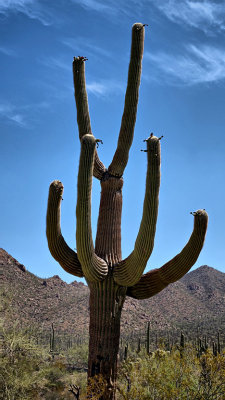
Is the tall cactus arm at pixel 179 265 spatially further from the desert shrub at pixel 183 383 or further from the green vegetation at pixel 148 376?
the desert shrub at pixel 183 383

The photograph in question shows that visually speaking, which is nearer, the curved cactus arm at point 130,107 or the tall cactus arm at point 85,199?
the tall cactus arm at point 85,199

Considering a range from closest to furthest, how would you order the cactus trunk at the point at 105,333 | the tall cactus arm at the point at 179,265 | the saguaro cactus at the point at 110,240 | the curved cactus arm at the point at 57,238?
the saguaro cactus at the point at 110,240 → the tall cactus arm at the point at 179,265 → the cactus trunk at the point at 105,333 → the curved cactus arm at the point at 57,238

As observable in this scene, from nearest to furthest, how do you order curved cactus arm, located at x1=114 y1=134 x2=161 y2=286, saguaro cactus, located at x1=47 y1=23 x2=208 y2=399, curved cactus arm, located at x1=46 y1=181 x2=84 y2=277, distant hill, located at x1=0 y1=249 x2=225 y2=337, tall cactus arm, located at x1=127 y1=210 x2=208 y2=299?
curved cactus arm, located at x1=114 y1=134 x2=161 y2=286 → saguaro cactus, located at x1=47 y1=23 x2=208 y2=399 → tall cactus arm, located at x1=127 y1=210 x2=208 y2=299 → curved cactus arm, located at x1=46 y1=181 x2=84 y2=277 → distant hill, located at x1=0 y1=249 x2=225 y2=337

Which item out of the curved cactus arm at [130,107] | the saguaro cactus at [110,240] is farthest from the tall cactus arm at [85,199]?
the curved cactus arm at [130,107]

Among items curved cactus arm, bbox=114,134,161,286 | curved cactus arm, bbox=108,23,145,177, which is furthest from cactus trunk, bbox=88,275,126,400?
curved cactus arm, bbox=108,23,145,177

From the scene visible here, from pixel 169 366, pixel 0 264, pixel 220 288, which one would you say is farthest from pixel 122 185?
pixel 220 288

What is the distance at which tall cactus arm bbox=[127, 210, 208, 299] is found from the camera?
28.1 feet

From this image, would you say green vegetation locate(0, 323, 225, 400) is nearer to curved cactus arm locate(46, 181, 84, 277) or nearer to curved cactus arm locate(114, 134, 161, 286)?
curved cactus arm locate(46, 181, 84, 277)

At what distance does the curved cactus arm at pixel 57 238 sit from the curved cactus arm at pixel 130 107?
1.69 metres

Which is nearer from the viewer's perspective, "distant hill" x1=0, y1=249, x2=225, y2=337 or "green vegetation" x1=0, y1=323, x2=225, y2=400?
"green vegetation" x1=0, y1=323, x2=225, y2=400

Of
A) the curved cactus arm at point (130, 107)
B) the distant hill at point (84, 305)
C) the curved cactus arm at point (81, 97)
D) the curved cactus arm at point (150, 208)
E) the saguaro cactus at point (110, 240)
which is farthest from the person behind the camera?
the distant hill at point (84, 305)

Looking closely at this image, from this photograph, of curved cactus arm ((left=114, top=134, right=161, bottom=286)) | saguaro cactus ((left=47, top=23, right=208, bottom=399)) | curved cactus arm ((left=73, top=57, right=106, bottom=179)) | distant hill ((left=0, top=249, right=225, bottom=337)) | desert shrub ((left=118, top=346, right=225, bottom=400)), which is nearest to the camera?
curved cactus arm ((left=114, top=134, right=161, bottom=286))

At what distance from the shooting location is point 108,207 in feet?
31.7

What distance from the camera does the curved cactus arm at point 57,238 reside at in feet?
28.9
